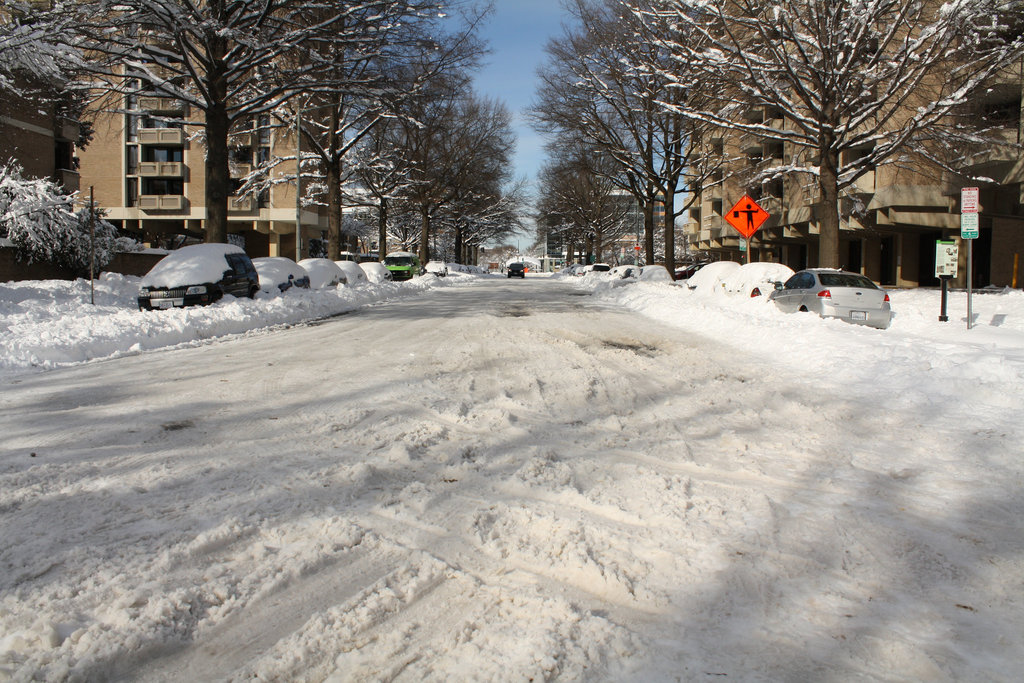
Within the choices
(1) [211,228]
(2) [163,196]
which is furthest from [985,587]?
(2) [163,196]

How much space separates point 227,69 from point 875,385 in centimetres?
1771

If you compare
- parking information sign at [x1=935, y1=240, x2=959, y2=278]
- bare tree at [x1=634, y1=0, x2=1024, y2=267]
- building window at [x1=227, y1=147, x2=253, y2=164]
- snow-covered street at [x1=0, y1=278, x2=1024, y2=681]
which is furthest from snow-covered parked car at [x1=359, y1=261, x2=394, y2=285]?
snow-covered street at [x1=0, y1=278, x2=1024, y2=681]

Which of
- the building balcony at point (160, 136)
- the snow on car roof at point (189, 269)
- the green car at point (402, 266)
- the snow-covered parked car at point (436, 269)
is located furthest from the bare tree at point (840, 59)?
the building balcony at point (160, 136)

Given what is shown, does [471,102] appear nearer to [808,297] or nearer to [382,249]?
[382,249]

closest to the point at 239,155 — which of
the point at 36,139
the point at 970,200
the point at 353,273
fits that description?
the point at 36,139

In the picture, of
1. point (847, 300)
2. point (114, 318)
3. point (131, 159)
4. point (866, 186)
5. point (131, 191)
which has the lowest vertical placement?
point (114, 318)

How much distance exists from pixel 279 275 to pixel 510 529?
55.7ft

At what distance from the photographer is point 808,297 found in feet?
49.5

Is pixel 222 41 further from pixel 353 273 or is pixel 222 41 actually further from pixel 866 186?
pixel 866 186

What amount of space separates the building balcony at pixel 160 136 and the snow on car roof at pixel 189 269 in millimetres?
45057

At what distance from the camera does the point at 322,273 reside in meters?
23.1

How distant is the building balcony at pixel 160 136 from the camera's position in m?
55.1

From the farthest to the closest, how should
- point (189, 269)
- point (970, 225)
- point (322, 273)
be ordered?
point (322, 273) < point (189, 269) < point (970, 225)

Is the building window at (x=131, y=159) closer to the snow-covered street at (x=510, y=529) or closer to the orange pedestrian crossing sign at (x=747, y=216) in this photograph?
the orange pedestrian crossing sign at (x=747, y=216)
